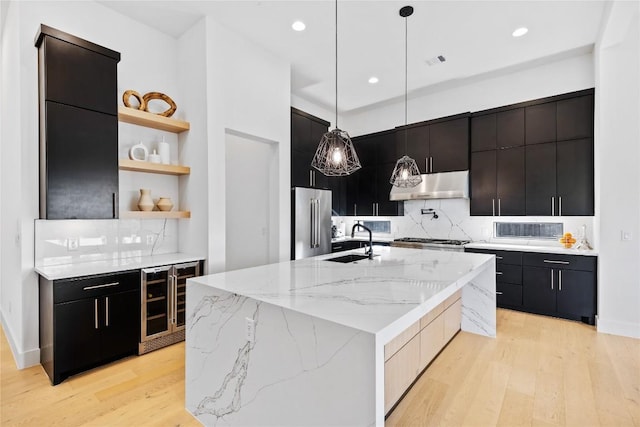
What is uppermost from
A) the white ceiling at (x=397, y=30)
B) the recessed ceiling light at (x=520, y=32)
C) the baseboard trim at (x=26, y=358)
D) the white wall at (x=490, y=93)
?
the white ceiling at (x=397, y=30)

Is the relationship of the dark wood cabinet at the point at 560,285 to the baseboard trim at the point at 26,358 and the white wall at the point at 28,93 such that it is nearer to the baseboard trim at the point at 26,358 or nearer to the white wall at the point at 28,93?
the white wall at the point at 28,93

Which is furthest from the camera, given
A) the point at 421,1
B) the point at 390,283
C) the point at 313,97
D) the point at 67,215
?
the point at 313,97

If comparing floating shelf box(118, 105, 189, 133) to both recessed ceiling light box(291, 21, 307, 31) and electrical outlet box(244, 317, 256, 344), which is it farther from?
electrical outlet box(244, 317, 256, 344)

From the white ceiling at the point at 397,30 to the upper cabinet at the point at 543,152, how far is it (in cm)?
69

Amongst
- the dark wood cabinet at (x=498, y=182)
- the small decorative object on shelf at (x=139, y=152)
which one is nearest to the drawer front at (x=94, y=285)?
the small decorative object on shelf at (x=139, y=152)

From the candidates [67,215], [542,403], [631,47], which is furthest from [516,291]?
[67,215]

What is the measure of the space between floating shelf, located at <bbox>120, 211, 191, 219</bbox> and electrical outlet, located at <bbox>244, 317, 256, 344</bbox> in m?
2.08

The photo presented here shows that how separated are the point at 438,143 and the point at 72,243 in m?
4.85

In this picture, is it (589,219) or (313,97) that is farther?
(313,97)

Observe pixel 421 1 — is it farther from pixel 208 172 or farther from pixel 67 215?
pixel 67 215

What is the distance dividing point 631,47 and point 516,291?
2983mm

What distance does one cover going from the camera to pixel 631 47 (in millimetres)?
3367

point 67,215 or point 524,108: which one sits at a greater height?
point 524,108

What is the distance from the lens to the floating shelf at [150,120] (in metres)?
3.12
